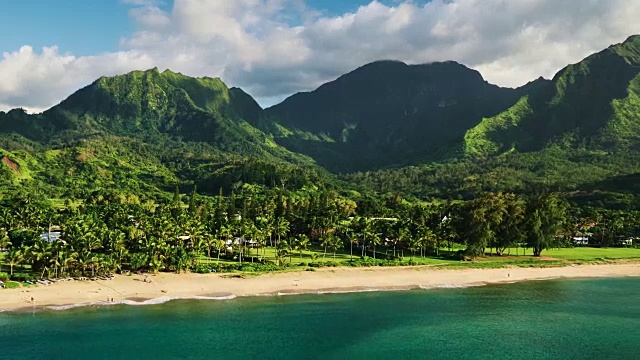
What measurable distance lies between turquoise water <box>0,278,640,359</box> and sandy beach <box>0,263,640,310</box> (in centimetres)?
435

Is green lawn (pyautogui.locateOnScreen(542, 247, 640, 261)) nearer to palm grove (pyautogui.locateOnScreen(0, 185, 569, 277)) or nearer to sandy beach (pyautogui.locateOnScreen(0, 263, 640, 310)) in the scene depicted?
palm grove (pyautogui.locateOnScreen(0, 185, 569, 277))

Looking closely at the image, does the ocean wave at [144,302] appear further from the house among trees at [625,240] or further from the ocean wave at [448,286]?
the house among trees at [625,240]

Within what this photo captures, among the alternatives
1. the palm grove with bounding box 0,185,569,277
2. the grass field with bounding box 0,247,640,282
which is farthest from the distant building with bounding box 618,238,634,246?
the palm grove with bounding box 0,185,569,277

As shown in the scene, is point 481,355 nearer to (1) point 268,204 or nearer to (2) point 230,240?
(2) point 230,240

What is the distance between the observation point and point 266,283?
97.1 metres

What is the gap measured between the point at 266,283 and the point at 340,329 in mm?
26972

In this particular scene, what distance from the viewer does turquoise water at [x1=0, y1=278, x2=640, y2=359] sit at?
6419cm

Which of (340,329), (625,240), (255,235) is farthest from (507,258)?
(340,329)

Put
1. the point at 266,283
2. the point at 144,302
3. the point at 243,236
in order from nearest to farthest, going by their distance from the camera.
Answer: the point at 144,302 → the point at 266,283 → the point at 243,236

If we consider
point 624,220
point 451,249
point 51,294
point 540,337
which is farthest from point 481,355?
point 624,220

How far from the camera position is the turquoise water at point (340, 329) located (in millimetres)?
64188

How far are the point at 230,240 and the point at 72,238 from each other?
154ft

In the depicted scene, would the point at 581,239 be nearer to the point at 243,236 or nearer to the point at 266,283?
the point at 243,236

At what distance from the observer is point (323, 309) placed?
82.9m
